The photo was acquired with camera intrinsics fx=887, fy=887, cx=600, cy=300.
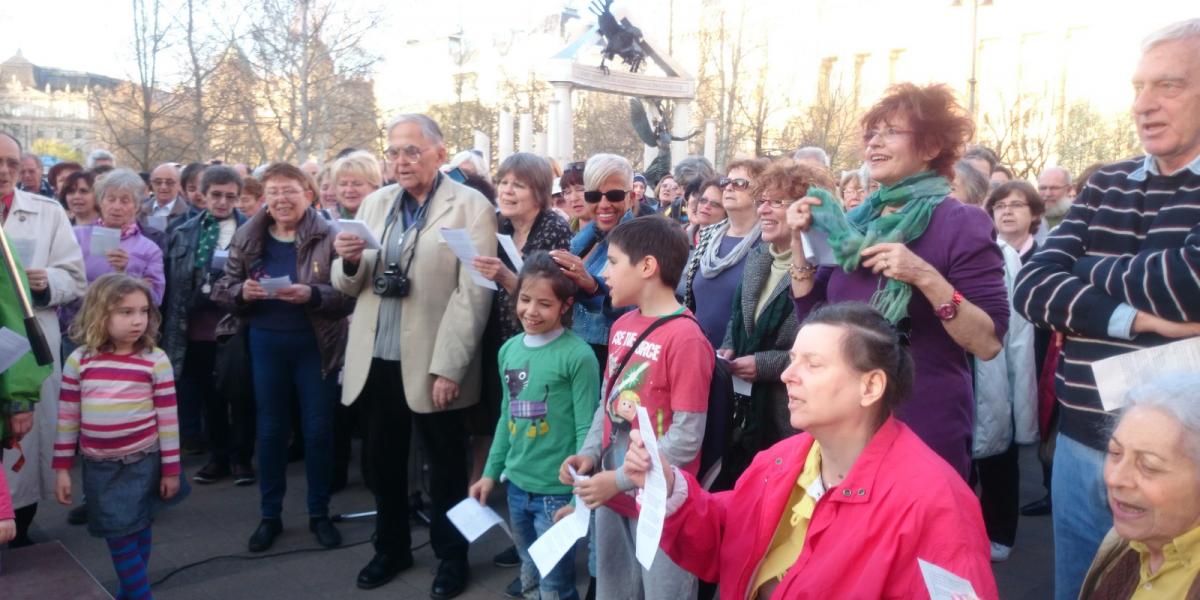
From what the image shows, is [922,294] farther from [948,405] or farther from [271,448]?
[271,448]

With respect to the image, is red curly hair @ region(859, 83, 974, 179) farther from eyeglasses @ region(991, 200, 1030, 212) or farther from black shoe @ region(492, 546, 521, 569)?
eyeglasses @ region(991, 200, 1030, 212)

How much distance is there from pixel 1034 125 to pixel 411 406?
25078mm

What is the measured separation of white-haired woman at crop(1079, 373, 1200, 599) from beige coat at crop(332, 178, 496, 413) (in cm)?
273

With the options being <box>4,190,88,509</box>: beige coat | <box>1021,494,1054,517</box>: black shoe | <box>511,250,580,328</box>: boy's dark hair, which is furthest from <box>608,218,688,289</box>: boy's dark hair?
<box>1021,494,1054,517</box>: black shoe

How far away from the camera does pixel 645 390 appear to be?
3.04m

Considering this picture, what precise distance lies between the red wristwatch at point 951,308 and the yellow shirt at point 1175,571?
31.9 inches

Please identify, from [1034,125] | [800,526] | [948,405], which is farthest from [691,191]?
[1034,125]

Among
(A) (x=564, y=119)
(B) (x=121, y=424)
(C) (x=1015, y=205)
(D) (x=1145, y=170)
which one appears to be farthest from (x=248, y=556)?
(A) (x=564, y=119)

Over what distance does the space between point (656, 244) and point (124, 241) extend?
4.36m

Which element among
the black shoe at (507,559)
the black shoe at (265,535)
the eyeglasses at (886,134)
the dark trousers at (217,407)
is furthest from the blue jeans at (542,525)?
the dark trousers at (217,407)

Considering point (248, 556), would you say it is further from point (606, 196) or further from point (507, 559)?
point (606, 196)

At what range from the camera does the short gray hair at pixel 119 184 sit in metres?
5.95

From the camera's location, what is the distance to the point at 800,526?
89.4 inches

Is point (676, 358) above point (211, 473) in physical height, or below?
above
